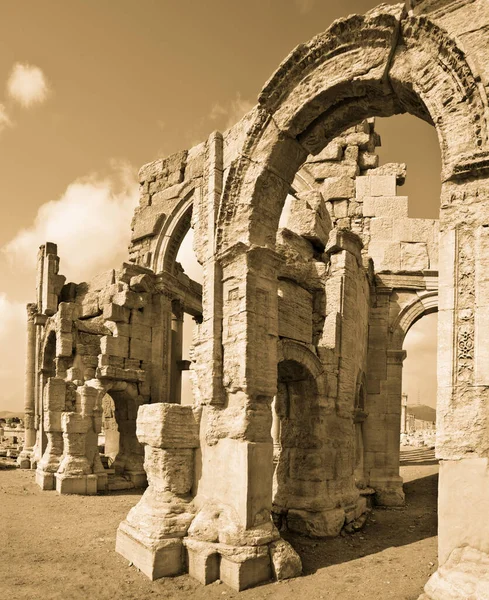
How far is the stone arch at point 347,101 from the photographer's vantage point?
4.30 meters

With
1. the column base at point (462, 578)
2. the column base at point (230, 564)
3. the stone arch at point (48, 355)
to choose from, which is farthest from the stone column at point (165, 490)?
the stone arch at point (48, 355)

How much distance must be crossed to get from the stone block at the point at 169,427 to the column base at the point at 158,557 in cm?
108

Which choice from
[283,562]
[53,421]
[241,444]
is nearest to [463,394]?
[241,444]

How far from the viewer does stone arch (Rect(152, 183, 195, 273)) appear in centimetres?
1416

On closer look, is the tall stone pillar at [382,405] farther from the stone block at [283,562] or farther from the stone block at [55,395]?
the stone block at [55,395]

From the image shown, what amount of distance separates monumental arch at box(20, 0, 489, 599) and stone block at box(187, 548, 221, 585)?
21 mm

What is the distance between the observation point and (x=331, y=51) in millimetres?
5637

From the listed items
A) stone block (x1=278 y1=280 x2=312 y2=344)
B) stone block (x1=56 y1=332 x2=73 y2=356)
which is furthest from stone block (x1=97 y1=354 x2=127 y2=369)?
stone block (x1=278 y1=280 x2=312 y2=344)

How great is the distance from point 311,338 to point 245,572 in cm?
399

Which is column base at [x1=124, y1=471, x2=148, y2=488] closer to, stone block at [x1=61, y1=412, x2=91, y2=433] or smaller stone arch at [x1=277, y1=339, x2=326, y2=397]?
stone block at [x1=61, y1=412, x2=91, y2=433]

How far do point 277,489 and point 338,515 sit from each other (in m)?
1.04

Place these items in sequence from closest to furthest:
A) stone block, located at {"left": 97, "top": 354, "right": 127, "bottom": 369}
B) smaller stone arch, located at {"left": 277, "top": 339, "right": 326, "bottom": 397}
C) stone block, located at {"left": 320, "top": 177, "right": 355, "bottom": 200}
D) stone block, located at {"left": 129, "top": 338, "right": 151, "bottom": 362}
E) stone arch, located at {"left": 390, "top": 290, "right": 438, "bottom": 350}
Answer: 1. smaller stone arch, located at {"left": 277, "top": 339, "right": 326, "bottom": 397}
2. stone arch, located at {"left": 390, "top": 290, "right": 438, "bottom": 350}
3. stone block, located at {"left": 97, "top": 354, "right": 127, "bottom": 369}
4. stone block, located at {"left": 320, "top": 177, "right": 355, "bottom": 200}
5. stone block, located at {"left": 129, "top": 338, "right": 151, "bottom": 362}

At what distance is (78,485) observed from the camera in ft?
36.2

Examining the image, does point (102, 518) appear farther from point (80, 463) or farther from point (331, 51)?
point (331, 51)
